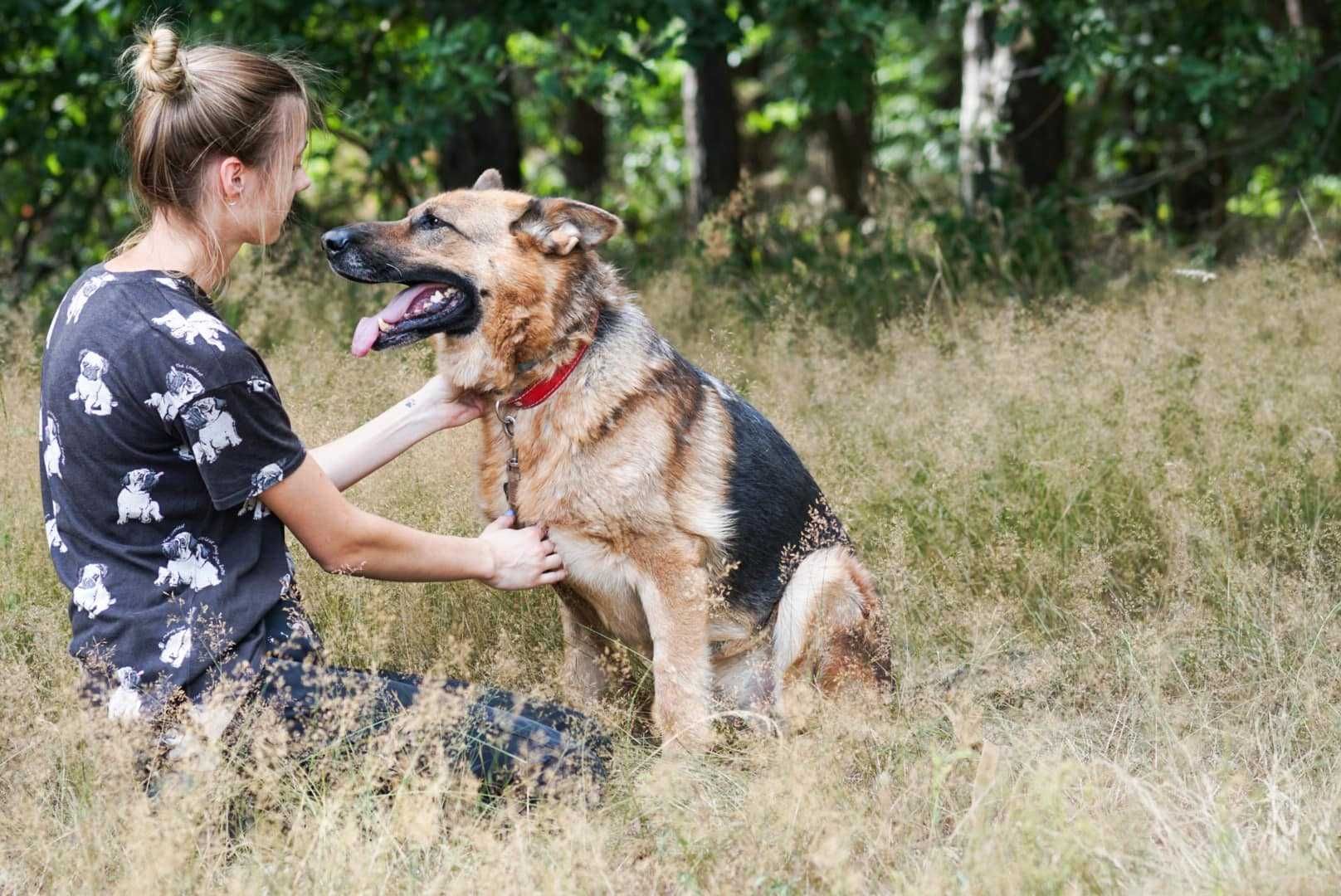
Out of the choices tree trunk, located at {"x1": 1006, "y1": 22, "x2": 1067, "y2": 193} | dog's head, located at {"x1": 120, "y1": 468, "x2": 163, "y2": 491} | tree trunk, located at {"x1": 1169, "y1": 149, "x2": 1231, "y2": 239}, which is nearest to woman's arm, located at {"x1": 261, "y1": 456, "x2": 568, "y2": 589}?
dog's head, located at {"x1": 120, "y1": 468, "x2": 163, "y2": 491}

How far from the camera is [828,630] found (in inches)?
147

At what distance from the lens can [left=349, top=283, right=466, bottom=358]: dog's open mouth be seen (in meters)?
3.61

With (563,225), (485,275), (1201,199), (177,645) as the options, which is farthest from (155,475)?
(1201,199)

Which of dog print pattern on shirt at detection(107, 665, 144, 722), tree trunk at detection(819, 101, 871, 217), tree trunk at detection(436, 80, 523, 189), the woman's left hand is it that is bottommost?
tree trunk at detection(819, 101, 871, 217)

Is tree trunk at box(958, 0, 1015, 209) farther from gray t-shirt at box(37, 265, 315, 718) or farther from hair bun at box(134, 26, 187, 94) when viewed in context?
gray t-shirt at box(37, 265, 315, 718)

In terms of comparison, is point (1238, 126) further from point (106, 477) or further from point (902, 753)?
point (106, 477)

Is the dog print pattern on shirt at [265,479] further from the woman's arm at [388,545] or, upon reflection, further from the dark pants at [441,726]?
the dark pants at [441,726]

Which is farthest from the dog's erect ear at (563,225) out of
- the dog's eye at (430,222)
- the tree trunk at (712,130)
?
the tree trunk at (712,130)

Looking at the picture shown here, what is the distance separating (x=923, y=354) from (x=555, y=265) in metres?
2.45

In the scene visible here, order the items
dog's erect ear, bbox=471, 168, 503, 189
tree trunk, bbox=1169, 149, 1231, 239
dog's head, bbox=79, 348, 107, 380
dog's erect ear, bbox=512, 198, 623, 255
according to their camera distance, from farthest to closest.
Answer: tree trunk, bbox=1169, 149, 1231, 239
dog's erect ear, bbox=471, 168, 503, 189
dog's erect ear, bbox=512, 198, 623, 255
dog's head, bbox=79, 348, 107, 380

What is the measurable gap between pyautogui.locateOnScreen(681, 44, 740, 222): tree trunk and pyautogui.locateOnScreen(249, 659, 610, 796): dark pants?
7.85m

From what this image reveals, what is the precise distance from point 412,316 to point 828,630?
1511 millimetres

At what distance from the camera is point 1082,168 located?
1380 cm

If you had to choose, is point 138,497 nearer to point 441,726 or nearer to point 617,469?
point 441,726
